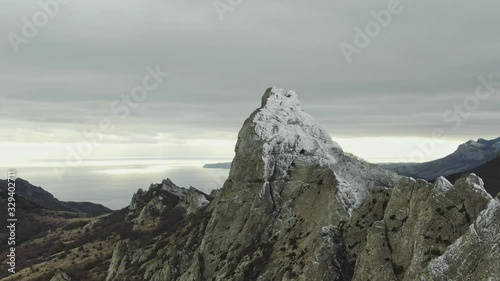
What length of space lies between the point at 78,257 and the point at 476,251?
97.8 metres

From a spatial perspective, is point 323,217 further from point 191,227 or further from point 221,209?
point 191,227

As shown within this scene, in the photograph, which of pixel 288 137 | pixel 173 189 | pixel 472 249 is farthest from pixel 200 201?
pixel 472 249

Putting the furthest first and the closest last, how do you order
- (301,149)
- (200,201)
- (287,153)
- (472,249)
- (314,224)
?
(200,201), (301,149), (287,153), (314,224), (472,249)

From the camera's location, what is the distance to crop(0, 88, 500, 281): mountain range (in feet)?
→ 107

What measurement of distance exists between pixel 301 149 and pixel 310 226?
1678 cm

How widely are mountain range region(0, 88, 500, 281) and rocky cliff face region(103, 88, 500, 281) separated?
0.33ft

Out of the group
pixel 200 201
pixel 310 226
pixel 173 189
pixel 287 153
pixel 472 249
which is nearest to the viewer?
pixel 472 249

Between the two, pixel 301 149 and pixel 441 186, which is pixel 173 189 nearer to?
pixel 301 149

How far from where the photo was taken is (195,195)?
11219 centimetres

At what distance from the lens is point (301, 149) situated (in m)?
63.7

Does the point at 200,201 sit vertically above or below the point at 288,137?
below

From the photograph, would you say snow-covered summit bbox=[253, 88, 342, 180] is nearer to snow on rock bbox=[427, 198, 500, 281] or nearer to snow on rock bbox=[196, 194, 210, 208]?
snow on rock bbox=[427, 198, 500, 281]

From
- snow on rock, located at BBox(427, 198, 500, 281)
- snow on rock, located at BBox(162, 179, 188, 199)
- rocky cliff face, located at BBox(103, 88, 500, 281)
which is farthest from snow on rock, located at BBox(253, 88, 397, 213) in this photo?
snow on rock, located at BBox(162, 179, 188, 199)

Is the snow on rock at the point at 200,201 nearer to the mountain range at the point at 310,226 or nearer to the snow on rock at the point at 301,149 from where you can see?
the mountain range at the point at 310,226
